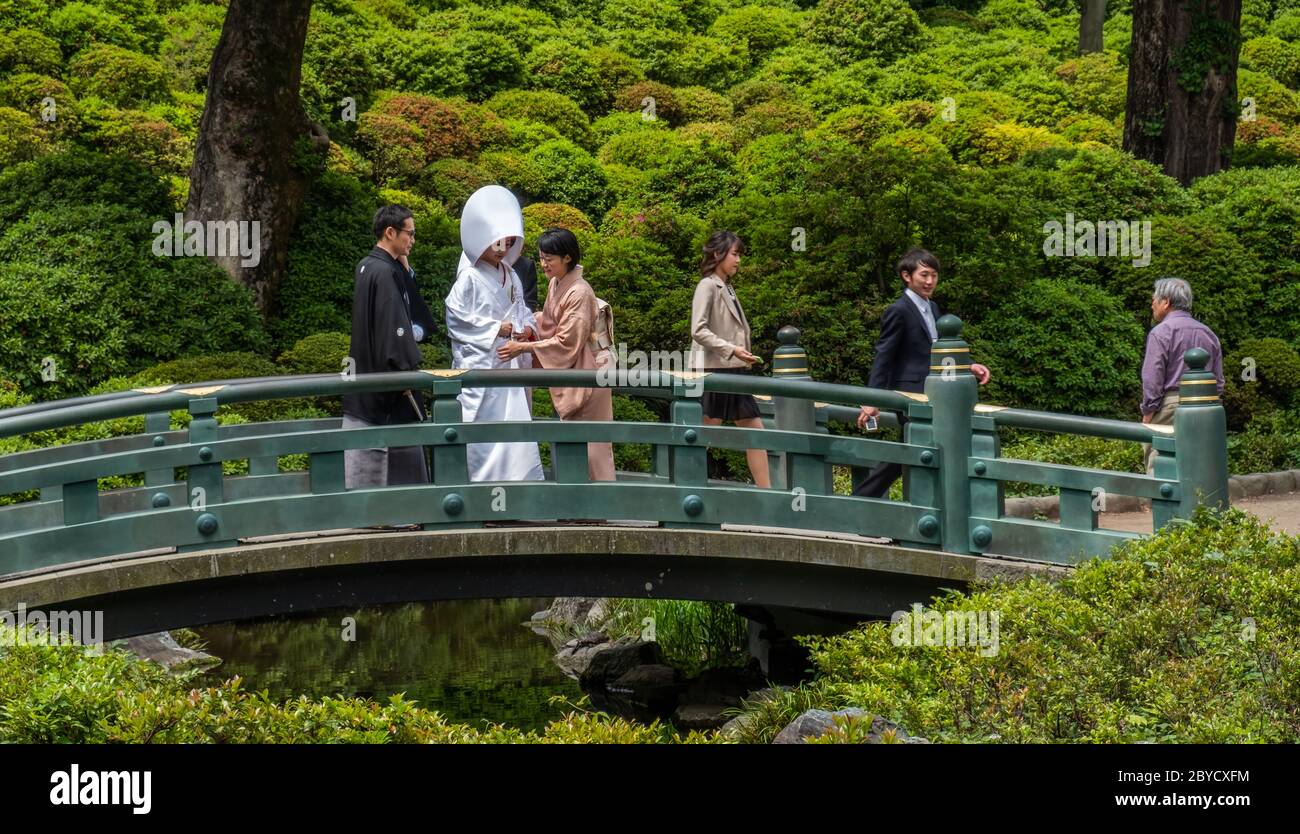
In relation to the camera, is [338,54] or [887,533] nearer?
[887,533]

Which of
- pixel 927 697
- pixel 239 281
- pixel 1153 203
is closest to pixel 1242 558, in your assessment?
pixel 927 697

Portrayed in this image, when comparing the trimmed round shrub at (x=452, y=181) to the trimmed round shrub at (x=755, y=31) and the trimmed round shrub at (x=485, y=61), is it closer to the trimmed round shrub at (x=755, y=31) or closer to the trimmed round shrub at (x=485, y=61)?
the trimmed round shrub at (x=485, y=61)

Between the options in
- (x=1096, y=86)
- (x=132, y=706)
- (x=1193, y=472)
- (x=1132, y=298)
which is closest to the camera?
(x=132, y=706)

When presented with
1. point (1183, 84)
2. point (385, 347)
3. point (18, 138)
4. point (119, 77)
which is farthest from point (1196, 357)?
point (119, 77)

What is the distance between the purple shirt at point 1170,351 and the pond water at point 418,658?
4.73 meters

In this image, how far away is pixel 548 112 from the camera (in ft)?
74.5

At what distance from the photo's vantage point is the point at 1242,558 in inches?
282

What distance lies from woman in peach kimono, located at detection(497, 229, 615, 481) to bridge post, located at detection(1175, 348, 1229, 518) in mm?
3136

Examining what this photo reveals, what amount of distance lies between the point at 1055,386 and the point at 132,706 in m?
10.2

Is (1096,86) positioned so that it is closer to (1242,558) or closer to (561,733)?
(1242,558)

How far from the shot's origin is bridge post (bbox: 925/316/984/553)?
822 cm

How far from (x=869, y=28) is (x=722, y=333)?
19.8 m

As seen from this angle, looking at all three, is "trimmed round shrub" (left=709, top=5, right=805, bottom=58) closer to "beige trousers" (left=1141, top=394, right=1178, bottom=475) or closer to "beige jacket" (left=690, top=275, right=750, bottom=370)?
"beige jacket" (left=690, top=275, right=750, bottom=370)

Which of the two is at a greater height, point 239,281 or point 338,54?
point 338,54
